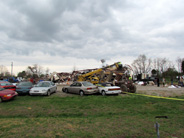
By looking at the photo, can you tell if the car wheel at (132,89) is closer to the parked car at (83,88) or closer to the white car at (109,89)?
the white car at (109,89)

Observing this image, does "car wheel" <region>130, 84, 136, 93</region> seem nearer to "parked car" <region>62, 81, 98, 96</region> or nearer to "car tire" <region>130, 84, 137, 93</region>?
"car tire" <region>130, 84, 137, 93</region>

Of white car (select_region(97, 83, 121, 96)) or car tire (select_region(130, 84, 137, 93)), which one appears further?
car tire (select_region(130, 84, 137, 93))

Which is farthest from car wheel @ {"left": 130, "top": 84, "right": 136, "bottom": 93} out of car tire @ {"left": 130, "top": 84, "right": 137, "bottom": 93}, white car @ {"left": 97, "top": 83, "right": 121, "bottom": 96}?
white car @ {"left": 97, "top": 83, "right": 121, "bottom": 96}

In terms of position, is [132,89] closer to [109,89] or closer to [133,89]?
[133,89]

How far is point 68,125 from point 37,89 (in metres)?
8.41

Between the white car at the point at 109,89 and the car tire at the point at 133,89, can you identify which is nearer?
the white car at the point at 109,89

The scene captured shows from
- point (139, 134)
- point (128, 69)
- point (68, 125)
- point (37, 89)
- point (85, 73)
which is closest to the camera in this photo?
point (139, 134)

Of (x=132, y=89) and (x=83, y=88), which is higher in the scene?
(x=83, y=88)

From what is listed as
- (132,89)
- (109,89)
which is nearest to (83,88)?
(109,89)

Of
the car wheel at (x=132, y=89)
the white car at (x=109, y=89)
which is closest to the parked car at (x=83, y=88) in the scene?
the white car at (x=109, y=89)

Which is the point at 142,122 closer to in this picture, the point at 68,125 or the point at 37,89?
the point at 68,125

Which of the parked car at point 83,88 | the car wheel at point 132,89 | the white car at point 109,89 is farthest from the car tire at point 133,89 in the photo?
the parked car at point 83,88

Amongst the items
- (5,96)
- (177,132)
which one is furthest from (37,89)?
(177,132)

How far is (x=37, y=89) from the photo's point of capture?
12398mm
